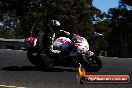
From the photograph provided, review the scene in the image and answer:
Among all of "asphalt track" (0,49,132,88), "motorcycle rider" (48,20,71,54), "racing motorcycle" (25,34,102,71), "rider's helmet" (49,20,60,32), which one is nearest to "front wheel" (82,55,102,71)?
"racing motorcycle" (25,34,102,71)

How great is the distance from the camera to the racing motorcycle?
484 inches

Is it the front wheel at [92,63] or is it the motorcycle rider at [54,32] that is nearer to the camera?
the front wheel at [92,63]

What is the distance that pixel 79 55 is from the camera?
12.5m

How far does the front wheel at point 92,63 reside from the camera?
481 inches

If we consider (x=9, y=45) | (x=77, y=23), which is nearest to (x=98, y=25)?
(x=77, y=23)

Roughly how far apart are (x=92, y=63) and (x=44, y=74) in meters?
1.52

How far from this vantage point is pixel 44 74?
1162cm

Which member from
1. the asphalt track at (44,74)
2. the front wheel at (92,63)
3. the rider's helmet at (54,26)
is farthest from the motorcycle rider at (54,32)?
the front wheel at (92,63)

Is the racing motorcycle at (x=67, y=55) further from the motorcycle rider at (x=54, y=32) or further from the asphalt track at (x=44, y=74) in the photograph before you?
the asphalt track at (x=44, y=74)

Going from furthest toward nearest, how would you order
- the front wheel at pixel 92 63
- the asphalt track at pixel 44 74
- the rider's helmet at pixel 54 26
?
the rider's helmet at pixel 54 26 → the front wheel at pixel 92 63 → the asphalt track at pixel 44 74

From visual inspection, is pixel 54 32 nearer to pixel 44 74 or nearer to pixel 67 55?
pixel 67 55

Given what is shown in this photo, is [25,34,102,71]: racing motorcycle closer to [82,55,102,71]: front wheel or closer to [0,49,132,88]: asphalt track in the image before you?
[82,55,102,71]: front wheel

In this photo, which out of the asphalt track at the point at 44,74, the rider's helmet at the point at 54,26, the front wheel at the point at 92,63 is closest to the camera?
the asphalt track at the point at 44,74

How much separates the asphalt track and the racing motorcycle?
0.77 feet
